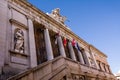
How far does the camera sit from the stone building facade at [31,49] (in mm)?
6988

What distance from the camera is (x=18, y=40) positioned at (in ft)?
37.7

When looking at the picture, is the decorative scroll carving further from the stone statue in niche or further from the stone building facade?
the stone statue in niche

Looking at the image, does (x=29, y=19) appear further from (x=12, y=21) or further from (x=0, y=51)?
(x=0, y=51)

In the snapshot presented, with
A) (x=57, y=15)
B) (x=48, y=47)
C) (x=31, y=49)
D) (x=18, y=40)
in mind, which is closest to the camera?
(x=18, y=40)

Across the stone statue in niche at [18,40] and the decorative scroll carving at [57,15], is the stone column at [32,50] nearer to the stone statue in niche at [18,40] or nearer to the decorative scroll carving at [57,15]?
the stone statue in niche at [18,40]

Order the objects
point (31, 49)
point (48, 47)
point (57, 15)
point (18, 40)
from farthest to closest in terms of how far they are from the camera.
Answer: point (57, 15)
point (48, 47)
point (31, 49)
point (18, 40)

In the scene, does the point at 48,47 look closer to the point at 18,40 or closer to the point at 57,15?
the point at 18,40

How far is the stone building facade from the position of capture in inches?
275

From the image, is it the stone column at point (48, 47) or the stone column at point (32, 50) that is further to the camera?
the stone column at point (48, 47)

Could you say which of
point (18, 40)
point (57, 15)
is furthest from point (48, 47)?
point (57, 15)

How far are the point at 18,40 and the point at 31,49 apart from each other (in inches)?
54.9

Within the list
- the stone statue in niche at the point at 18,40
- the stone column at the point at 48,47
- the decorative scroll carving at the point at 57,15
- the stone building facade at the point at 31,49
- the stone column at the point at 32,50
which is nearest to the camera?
the stone building facade at the point at 31,49

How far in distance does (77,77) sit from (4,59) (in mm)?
4828

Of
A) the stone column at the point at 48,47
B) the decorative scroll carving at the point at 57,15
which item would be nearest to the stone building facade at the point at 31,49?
the stone column at the point at 48,47
